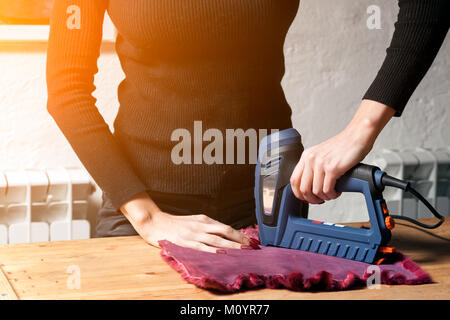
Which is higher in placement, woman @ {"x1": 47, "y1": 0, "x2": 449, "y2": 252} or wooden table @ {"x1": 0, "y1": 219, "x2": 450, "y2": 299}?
woman @ {"x1": 47, "y1": 0, "x2": 449, "y2": 252}

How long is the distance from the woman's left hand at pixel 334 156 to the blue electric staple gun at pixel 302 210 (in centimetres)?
2

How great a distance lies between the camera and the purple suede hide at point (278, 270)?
763mm

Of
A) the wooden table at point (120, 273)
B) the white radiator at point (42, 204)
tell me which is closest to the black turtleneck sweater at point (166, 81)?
the wooden table at point (120, 273)

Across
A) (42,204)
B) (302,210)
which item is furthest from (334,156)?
(42,204)

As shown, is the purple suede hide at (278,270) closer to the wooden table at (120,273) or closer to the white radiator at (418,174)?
the wooden table at (120,273)

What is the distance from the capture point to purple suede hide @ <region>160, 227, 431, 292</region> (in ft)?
2.50

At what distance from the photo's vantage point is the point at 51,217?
1840 millimetres

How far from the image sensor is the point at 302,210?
1.00 meters

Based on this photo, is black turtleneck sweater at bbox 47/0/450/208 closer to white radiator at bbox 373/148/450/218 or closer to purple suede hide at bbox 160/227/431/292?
purple suede hide at bbox 160/227/431/292

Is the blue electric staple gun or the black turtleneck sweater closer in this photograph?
the blue electric staple gun

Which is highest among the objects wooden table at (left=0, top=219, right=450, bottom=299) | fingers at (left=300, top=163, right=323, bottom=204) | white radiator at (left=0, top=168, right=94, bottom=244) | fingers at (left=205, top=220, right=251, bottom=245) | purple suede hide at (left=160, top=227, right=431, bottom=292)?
fingers at (left=300, top=163, right=323, bottom=204)

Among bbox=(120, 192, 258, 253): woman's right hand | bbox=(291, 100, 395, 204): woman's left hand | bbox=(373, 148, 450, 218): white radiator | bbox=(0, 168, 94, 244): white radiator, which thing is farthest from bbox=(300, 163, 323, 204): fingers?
bbox=(373, 148, 450, 218): white radiator

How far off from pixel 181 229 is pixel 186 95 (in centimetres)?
25

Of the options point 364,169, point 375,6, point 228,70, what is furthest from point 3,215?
point 375,6
